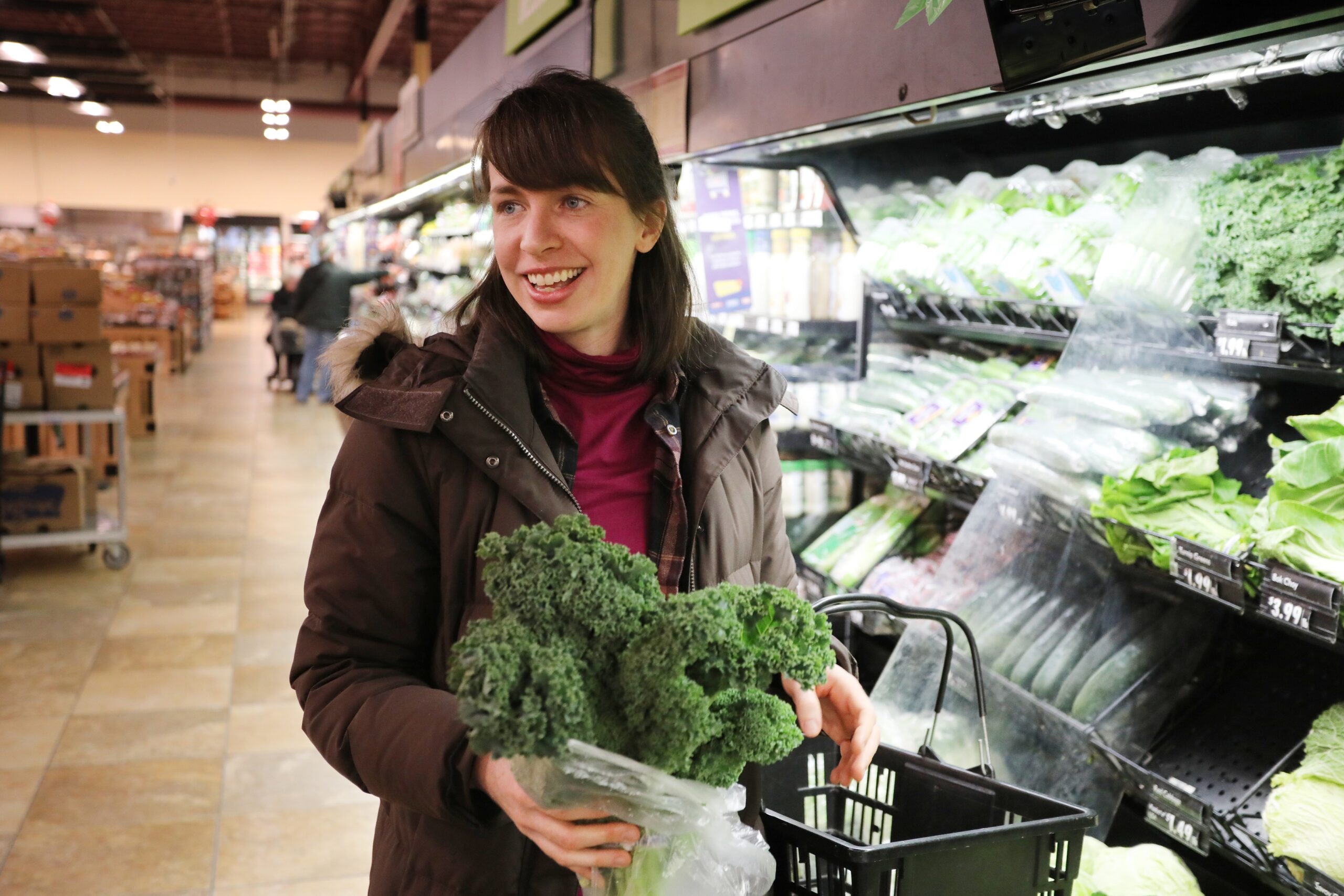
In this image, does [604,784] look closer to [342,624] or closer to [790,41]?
[342,624]

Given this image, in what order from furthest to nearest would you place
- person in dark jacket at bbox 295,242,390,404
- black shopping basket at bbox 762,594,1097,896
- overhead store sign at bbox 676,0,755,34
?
1. person in dark jacket at bbox 295,242,390,404
2. overhead store sign at bbox 676,0,755,34
3. black shopping basket at bbox 762,594,1097,896

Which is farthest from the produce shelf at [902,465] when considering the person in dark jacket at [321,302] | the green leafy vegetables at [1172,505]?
the person in dark jacket at [321,302]

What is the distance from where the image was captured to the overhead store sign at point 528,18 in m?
4.11

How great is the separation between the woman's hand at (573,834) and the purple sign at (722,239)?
2.56 metres

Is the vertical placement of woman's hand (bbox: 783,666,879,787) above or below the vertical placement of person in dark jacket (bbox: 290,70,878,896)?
below

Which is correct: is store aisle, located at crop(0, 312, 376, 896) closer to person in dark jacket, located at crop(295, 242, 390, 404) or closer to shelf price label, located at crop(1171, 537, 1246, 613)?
shelf price label, located at crop(1171, 537, 1246, 613)

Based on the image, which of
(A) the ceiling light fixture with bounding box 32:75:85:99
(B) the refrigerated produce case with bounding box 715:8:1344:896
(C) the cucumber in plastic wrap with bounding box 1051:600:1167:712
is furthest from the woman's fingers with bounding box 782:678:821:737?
(A) the ceiling light fixture with bounding box 32:75:85:99

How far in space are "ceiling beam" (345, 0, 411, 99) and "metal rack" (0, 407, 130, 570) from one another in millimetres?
7652

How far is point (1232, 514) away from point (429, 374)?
4.51 feet

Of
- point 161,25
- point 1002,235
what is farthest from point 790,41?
point 161,25

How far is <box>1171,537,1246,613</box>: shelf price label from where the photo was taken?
5.41 feet

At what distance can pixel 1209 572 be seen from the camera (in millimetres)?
1693

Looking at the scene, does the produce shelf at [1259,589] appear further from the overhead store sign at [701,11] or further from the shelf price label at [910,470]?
the overhead store sign at [701,11]

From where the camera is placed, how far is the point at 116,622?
508 centimetres
